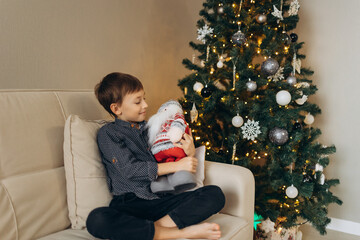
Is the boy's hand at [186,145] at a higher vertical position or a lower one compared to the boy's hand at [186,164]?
higher

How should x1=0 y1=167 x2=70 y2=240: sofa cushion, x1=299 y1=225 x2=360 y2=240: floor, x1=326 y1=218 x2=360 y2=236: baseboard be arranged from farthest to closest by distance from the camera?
x1=326 y1=218 x2=360 y2=236: baseboard, x1=299 y1=225 x2=360 y2=240: floor, x1=0 y1=167 x2=70 y2=240: sofa cushion

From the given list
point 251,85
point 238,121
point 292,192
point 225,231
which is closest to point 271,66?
point 251,85

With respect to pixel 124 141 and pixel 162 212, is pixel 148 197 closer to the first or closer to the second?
pixel 162 212

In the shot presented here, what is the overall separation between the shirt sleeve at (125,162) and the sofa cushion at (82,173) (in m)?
0.05

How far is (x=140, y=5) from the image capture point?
237 cm

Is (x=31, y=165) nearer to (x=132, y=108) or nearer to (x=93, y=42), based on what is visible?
(x=132, y=108)

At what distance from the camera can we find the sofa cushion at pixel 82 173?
4.08 ft

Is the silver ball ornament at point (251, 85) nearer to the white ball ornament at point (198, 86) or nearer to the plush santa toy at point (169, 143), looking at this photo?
the white ball ornament at point (198, 86)

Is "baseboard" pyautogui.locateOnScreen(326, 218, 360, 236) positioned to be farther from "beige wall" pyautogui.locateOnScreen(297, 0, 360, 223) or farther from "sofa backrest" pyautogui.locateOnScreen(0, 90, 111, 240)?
"sofa backrest" pyautogui.locateOnScreen(0, 90, 111, 240)

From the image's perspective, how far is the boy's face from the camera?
1450mm

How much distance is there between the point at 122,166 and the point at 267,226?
1122 millimetres

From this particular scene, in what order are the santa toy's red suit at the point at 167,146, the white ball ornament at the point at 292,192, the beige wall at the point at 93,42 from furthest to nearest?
the white ball ornament at the point at 292,192
the beige wall at the point at 93,42
the santa toy's red suit at the point at 167,146

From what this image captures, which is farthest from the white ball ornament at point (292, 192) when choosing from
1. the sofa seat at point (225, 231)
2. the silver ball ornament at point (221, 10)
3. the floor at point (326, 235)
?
the silver ball ornament at point (221, 10)

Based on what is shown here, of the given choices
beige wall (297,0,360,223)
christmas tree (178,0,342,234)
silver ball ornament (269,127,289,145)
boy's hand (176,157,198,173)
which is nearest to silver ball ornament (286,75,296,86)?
christmas tree (178,0,342,234)
